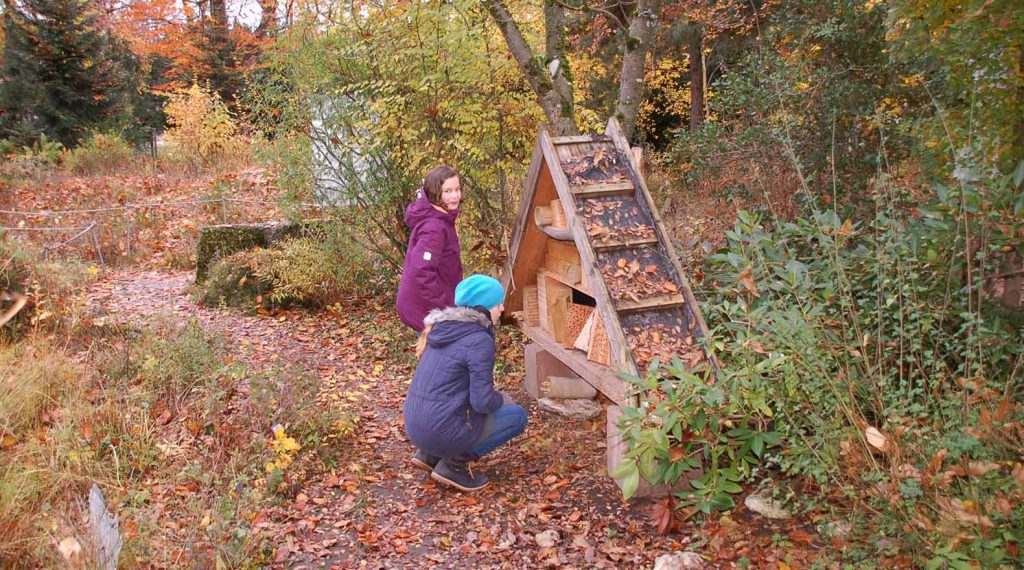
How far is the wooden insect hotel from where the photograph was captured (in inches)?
143

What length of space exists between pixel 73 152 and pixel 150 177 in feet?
11.2

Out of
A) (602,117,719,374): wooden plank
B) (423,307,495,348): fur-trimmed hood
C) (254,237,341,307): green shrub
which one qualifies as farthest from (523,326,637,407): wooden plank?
(254,237,341,307): green shrub

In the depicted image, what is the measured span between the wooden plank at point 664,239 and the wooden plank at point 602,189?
0.08 meters

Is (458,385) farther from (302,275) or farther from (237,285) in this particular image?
(237,285)

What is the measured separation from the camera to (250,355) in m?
6.09

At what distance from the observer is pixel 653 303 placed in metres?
3.68

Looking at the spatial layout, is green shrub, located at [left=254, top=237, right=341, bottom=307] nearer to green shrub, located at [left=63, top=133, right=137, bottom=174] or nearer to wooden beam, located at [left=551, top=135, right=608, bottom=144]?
wooden beam, located at [left=551, top=135, right=608, bottom=144]

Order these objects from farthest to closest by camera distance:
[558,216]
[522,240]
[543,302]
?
1. [543,302]
2. [522,240]
3. [558,216]

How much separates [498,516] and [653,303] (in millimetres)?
1385

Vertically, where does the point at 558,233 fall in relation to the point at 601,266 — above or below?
above

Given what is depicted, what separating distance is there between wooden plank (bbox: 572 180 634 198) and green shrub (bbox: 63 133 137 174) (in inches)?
542

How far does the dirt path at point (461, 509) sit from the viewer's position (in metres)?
3.41

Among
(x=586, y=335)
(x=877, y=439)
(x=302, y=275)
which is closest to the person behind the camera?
(x=877, y=439)

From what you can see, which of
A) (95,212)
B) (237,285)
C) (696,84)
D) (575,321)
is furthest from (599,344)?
(696,84)
